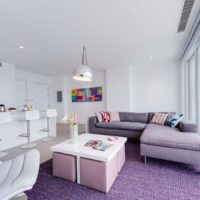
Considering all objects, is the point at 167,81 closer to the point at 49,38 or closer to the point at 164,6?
the point at 164,6

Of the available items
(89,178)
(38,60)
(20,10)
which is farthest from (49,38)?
(89,178)

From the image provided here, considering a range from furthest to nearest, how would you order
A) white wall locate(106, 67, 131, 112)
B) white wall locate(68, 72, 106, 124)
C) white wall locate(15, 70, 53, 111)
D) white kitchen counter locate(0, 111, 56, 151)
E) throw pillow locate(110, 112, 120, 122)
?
1. white wall locate(68, 72, 106, 124)
2. white wall locate(15, 70, 53, 111)
3. white wall locate(106, 67, 131, 112)
4. throw pillow locate(110, 112, 120, 122)
5. white kitchen counter locate(0, 111, 56, 151)

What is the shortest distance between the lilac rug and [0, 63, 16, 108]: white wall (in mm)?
3174

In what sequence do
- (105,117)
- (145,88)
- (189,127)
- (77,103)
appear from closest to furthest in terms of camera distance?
(189,127)
(105,117)
(145,88)
(77,103)

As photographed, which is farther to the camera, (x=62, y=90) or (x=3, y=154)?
(x=62, y=90)

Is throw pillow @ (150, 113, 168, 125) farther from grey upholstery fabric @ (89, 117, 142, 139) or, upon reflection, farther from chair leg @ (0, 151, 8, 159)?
chair leg @ (0, 151, 8, 159)

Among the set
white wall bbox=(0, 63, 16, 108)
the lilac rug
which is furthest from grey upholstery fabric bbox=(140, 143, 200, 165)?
white wall bbox=(0, 63, 16, 108)

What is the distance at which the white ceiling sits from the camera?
1.77 m

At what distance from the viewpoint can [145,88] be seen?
185 inches

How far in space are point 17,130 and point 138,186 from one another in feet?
10.7

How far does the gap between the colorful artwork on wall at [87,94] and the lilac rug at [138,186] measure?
3698 mm

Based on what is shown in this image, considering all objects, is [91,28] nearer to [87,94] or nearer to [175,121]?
[175,121]

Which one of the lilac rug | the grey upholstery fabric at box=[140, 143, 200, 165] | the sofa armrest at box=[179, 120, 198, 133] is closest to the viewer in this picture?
the lilac rug

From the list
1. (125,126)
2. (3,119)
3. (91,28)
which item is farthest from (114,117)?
(3,119)
